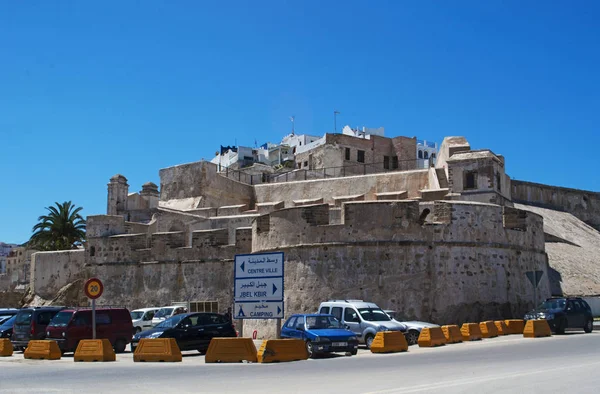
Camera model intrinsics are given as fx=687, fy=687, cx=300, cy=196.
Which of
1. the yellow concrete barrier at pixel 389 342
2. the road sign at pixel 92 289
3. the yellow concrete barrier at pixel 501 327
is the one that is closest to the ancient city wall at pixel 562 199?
the yellow concrete barrier at pixel 501 327

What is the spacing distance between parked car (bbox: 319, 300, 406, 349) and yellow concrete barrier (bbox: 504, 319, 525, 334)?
459 centimetres

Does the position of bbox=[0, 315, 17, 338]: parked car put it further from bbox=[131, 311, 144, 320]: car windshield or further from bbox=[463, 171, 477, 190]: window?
bbox=[463, 171, 477, 190]: window

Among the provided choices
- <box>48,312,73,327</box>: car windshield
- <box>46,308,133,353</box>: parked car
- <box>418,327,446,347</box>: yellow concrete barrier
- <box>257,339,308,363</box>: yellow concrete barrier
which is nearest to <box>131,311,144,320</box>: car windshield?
<box>46,308,133,353</box>: parked car

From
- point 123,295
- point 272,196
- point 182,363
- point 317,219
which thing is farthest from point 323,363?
point 272,196

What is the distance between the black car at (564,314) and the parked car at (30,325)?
49.0 feet

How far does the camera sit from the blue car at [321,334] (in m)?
16.5

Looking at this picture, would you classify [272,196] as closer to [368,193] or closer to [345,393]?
[368,193]

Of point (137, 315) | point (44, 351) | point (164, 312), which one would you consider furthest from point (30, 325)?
point (164, 312)

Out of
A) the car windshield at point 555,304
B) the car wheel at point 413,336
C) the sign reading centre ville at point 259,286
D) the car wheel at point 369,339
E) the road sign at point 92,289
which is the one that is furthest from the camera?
the car windshield at point 555,304

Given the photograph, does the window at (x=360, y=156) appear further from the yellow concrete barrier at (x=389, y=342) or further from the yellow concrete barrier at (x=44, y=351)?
the yellow concrete barrier at (x=44, y=351)

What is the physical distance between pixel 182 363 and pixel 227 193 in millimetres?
25625

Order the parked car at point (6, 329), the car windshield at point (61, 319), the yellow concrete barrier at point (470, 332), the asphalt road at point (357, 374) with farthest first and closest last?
1. the parked car at point (6, 329)
2. the yellow concrete barrier at point (470, 332)
3. the car windshield at point (61, 319)
4. the asphalt road at point (357, 374)

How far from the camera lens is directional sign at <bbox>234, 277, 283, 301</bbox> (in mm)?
17923

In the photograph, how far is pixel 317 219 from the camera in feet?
76.8
